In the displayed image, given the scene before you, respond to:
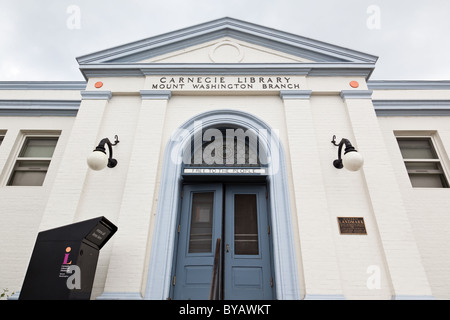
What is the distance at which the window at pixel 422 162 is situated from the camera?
20.4 ft

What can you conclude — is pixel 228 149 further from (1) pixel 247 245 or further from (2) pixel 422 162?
(2) pixel 422 162

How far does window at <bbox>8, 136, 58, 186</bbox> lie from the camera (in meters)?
6.48

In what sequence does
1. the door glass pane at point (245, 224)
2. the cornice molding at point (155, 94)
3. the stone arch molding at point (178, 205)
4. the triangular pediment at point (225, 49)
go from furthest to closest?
the triangular pediment at point (225, 49) < the cornice molding at point (155, 94) < the door glass pane at point (245, 224) < the stone arch molding at point (178, 205)

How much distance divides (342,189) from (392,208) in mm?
946

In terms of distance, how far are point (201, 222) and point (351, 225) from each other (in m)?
2.95

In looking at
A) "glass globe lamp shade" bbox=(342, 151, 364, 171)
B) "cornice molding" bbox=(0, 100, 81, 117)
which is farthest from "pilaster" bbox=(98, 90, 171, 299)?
"glass globe lamp shade" bbox=(342, 151, 364, 171)

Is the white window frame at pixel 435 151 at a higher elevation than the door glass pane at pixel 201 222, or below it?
higher

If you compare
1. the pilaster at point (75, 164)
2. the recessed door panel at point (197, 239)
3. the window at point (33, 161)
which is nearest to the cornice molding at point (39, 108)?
the window at point (33, 161)

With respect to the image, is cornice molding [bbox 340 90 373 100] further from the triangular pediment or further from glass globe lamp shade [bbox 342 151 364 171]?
glass globe lamp shade [bbox 342 151 364 171]

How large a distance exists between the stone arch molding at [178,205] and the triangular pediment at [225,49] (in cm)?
196

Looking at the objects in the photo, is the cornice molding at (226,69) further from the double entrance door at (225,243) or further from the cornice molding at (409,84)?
the double entrance door at (225,243)

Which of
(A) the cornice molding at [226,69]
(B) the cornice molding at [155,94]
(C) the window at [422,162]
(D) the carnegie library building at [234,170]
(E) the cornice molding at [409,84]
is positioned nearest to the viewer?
(D) the carnegie library building at [234,170]

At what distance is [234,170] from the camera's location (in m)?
5.59
